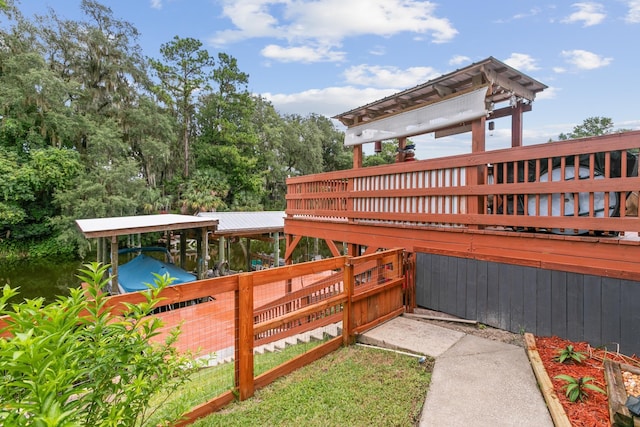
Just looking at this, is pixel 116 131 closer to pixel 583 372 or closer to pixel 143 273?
pixel 143 273

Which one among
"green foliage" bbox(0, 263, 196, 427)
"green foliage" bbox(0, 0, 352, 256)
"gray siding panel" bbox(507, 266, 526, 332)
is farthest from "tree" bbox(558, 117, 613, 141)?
"green foliage" bbox(0, 263, 196, 427)

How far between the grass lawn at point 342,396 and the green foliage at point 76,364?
1.07 meters

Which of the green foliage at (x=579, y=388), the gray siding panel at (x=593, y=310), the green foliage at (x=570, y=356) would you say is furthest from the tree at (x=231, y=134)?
the green foliage at (x=579, y=388)

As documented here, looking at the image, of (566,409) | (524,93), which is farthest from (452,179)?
(566,409)

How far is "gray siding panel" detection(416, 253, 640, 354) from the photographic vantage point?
331 cm

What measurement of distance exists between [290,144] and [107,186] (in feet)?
46.9

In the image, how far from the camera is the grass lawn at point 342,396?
2607mm

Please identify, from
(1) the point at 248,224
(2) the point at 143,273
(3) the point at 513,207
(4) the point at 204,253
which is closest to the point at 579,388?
(3) the point at 513,207

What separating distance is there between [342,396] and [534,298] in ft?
8.51

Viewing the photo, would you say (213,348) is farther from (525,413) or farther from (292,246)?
(292,246)

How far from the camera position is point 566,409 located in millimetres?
2518

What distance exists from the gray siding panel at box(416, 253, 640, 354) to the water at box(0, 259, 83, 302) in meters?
15.3

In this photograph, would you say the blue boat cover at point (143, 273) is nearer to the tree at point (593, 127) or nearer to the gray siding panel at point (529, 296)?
the gray siding panel at point (529, 296)

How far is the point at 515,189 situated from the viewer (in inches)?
159
